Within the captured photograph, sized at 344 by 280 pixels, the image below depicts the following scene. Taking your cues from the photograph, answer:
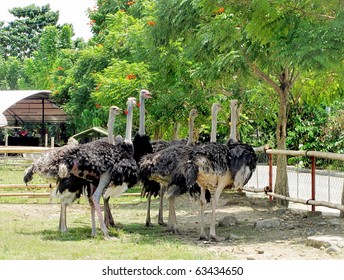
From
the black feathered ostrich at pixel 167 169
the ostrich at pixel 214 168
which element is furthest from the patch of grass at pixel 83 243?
the ostrich at pixel 214 168

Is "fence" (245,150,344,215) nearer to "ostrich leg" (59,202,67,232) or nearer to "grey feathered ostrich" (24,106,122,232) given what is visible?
"grey feathered ostrich" (24,106,122,232)

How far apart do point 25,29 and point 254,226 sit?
5000cm

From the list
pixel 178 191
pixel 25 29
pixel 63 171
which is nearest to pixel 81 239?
pixel 63 171

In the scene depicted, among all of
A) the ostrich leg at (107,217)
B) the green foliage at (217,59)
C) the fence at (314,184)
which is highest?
the green foliage at (217,59)

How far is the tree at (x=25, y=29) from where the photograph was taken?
56625 mm

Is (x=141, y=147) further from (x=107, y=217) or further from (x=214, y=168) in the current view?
(x=214, y=168)

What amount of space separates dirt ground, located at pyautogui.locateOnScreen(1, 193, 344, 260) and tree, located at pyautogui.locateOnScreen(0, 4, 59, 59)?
43053 mm

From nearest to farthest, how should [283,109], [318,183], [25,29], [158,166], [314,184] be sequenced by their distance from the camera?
[158,166] → [314,184] → [283,109] → [318,183] → [25,29]

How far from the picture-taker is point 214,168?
9828mm

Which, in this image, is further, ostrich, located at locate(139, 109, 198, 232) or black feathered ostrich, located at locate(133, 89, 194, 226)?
black feathered ostrich, located at locate(133, 89, 194, 226)

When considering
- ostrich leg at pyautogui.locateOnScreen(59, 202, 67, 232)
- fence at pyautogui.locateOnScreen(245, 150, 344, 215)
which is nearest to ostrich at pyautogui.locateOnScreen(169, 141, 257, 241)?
ostrich leg at pyautogui.locateOnScreen(59, 202, 67, 232)

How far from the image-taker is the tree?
186 ft

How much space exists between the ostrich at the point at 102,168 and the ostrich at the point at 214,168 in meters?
0.66

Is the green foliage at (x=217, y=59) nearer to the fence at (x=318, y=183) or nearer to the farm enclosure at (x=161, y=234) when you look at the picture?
the fence at (x=318, y=183)
